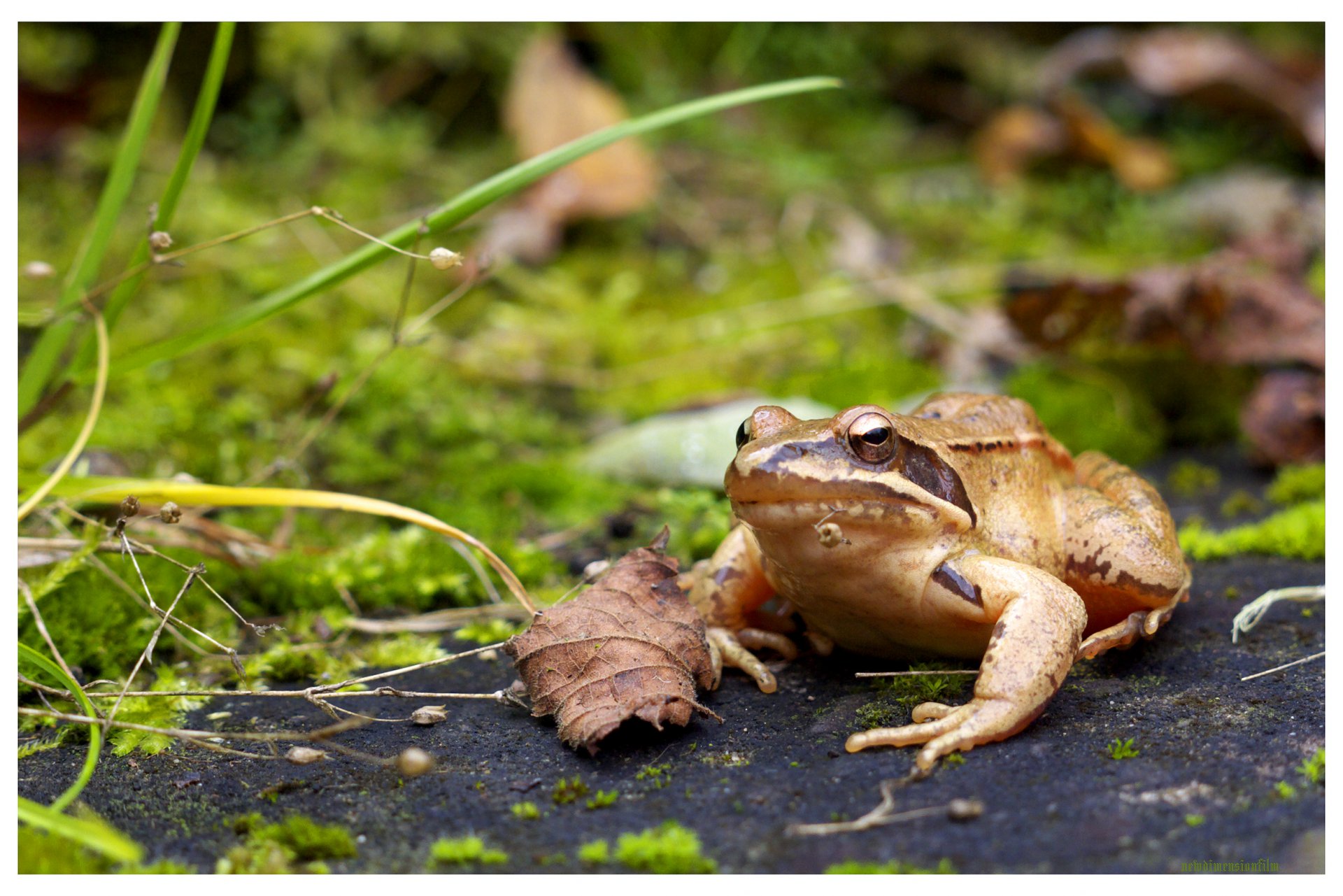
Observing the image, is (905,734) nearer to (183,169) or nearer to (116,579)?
(116,579)

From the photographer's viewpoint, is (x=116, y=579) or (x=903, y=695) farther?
(x=116, y=579)

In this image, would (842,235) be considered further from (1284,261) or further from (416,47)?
(416,47)

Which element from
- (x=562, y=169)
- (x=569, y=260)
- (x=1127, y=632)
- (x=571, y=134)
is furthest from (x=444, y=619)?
(x=571, y=134)

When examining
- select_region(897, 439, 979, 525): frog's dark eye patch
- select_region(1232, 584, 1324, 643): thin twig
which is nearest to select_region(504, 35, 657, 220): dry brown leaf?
select_region(897, 439, 979, 525): frog's dark eye patch

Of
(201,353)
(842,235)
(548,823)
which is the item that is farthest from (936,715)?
(842,235)

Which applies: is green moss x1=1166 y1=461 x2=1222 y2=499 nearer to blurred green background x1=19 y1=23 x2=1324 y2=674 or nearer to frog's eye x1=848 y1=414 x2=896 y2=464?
blurred green background x1=19 y1=23 x2=1324 y2=674

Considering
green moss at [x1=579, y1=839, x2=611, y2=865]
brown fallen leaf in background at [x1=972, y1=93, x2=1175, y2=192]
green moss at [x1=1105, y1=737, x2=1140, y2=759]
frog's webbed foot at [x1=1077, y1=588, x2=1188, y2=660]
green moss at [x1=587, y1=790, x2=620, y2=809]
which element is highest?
brown fallen leaf in background at [x1=972, y1=93, x2=1175, y2=192]
